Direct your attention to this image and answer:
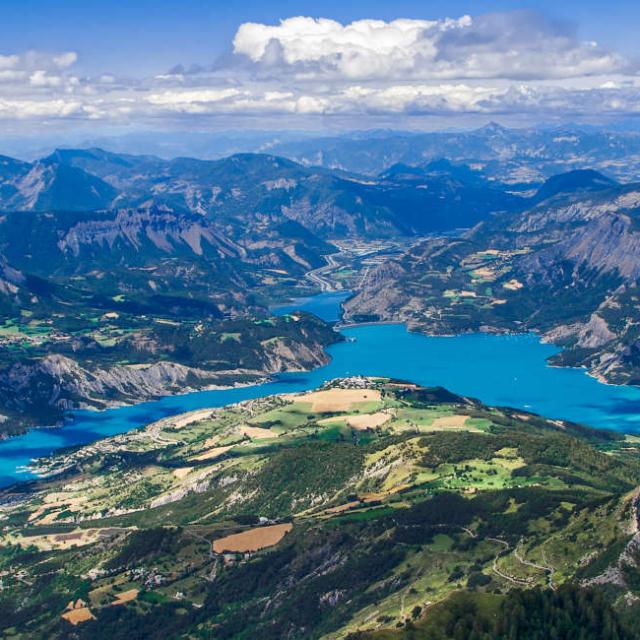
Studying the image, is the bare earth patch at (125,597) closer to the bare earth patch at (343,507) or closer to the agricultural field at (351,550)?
the agricultural field at (351,550)

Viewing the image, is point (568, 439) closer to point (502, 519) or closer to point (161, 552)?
point (502, 519)

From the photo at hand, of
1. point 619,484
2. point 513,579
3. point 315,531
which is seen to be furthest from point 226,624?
point 619,484

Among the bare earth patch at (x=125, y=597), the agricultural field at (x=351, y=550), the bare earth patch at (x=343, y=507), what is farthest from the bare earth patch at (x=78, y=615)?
the bare earth patch at (x=343, y=507)

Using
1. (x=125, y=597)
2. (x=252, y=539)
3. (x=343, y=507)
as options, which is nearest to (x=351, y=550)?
(x=252, y=539)

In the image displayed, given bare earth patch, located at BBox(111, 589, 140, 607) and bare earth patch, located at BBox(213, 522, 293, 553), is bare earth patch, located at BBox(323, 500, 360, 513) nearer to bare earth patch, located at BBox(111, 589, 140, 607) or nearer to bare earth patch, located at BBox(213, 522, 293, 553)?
bare earth patch, located at BBox(213, 522, 293, 553)

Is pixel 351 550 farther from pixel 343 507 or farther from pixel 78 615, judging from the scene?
pixel 78 615

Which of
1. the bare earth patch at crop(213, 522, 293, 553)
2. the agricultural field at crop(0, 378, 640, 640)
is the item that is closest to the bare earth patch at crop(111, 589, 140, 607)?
the agricultural field at crop(0, 378, 640, 640)
